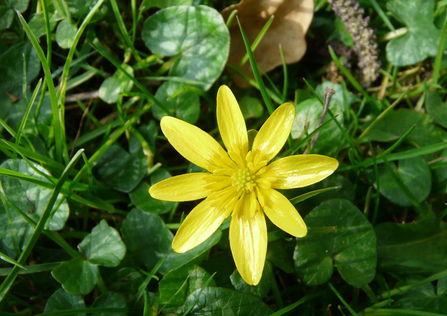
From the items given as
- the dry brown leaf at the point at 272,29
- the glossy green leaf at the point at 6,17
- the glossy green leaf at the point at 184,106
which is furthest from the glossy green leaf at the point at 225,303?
the glossy green leaf at the point at 6,17

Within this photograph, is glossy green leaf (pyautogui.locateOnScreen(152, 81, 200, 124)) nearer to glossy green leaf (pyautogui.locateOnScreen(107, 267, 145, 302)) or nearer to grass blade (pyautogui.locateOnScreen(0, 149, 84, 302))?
grass blade (pyautogui.locateOnScreen(0, 149, 84, 302))

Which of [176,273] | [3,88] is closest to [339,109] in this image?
[176,273]

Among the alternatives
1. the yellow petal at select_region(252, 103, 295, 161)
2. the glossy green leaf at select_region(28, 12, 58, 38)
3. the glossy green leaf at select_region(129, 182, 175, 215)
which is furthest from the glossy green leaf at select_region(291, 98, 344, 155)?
the glossy green leaf at select_region(28, 12, 58, 38)

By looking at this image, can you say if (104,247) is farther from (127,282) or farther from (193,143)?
(193,143)

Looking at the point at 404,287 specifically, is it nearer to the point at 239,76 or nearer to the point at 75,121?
the point at 239,76

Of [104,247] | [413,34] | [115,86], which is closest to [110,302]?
[104,247]

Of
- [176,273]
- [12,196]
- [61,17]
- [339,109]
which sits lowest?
[176,273]
